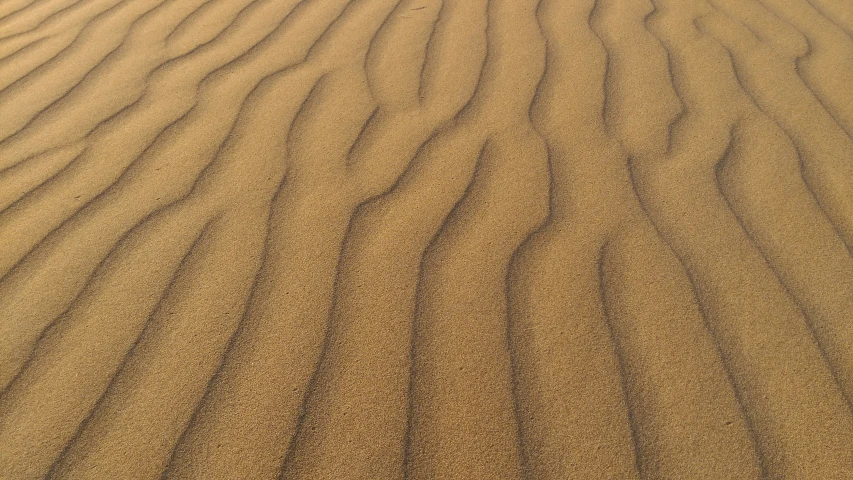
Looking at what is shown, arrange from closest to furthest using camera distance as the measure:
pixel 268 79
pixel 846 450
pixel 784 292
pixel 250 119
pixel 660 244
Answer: pixel 846 450, pixel 784 292, pixel 660 244, pixel 250 119, pixel 268 79

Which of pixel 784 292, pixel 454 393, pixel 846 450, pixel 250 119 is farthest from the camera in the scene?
pixel 250 119

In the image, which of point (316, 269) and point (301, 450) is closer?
point (301, 450)

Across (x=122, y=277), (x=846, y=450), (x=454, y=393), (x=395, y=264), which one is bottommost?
(x=846, y=450)

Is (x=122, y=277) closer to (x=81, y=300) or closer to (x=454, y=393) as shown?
(x=81, y=300)

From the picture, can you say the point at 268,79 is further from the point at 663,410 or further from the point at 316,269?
the point at 663,410

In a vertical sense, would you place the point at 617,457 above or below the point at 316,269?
below

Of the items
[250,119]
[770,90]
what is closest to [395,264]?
[250,119]
